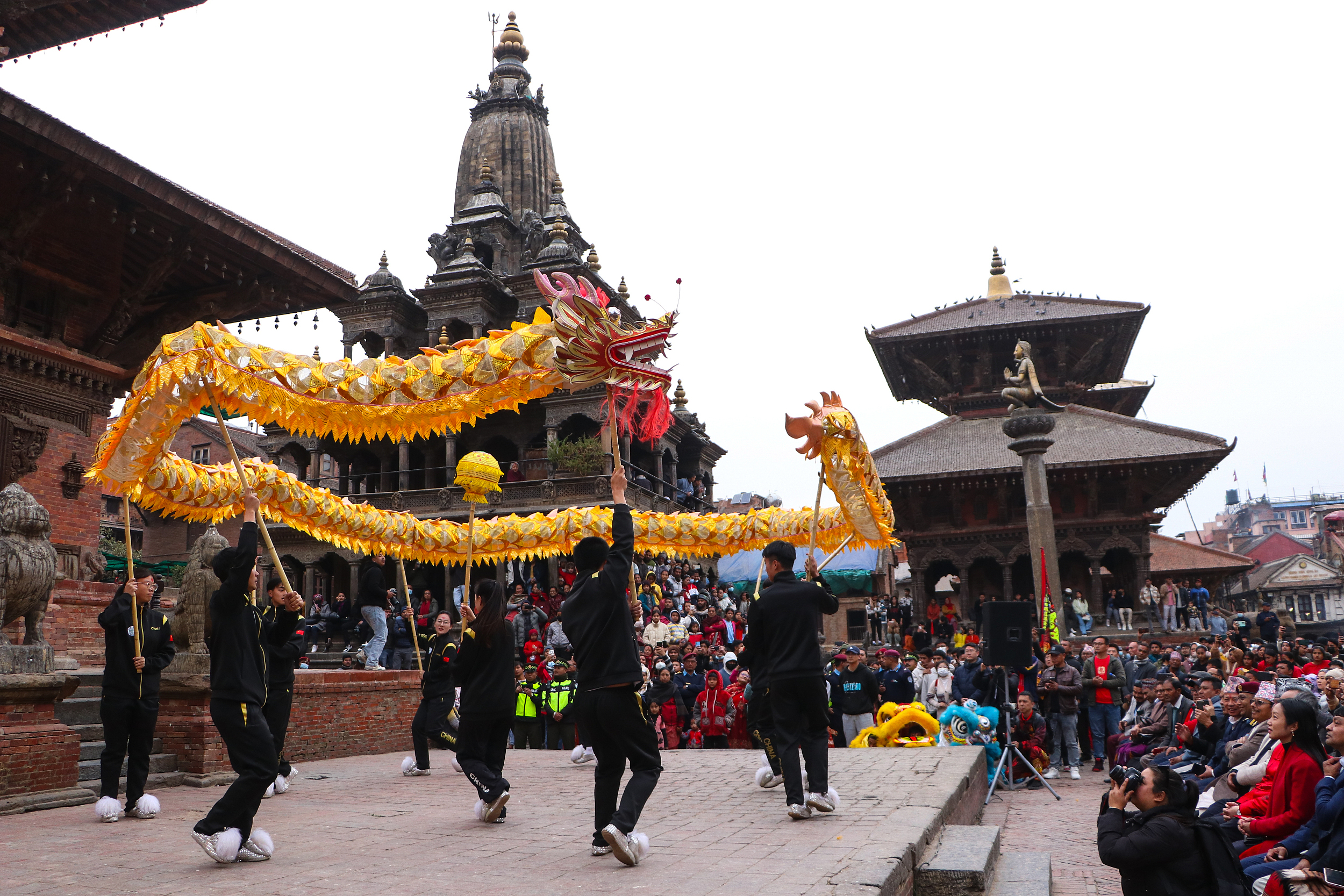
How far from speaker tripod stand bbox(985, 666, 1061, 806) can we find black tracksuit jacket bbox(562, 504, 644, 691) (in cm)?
633

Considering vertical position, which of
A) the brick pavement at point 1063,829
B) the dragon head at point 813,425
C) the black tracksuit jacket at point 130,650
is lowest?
the brick pavement at point 1063,829

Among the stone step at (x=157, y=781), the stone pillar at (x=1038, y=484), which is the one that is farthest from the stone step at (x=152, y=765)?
the stone pillar at (x=1038, y=484)

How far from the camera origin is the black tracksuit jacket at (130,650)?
21.8 ft

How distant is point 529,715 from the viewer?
14188 millimetres

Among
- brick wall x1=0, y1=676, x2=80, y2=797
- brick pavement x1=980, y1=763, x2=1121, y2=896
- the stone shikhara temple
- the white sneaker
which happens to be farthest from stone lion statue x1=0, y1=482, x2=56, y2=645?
the stone shikhara temple

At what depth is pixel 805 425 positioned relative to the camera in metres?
9.02

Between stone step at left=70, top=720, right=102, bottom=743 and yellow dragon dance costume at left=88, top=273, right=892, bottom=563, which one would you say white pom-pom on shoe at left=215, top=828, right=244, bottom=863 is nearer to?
yellow dragon dance costume at left=88, top=273, right=892, bottom=563

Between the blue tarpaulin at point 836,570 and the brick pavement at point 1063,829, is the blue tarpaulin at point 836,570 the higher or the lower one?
the higher one

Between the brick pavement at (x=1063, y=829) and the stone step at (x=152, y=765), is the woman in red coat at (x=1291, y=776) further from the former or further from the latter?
the stone step at (x=152, y=765)

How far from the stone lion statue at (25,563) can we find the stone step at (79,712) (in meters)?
1.53

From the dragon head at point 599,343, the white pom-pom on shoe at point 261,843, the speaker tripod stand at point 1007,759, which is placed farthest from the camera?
the speaker tripod stand at point 1007,759

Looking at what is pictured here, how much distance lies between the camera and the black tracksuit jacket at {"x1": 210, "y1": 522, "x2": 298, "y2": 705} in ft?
17.0

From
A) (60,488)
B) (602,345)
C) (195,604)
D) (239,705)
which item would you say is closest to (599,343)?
(602,345)

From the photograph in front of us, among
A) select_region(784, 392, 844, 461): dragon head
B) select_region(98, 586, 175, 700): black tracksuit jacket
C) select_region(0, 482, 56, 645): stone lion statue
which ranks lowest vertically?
select_region(98, 586, 175, 700): black tracksuit jacket
